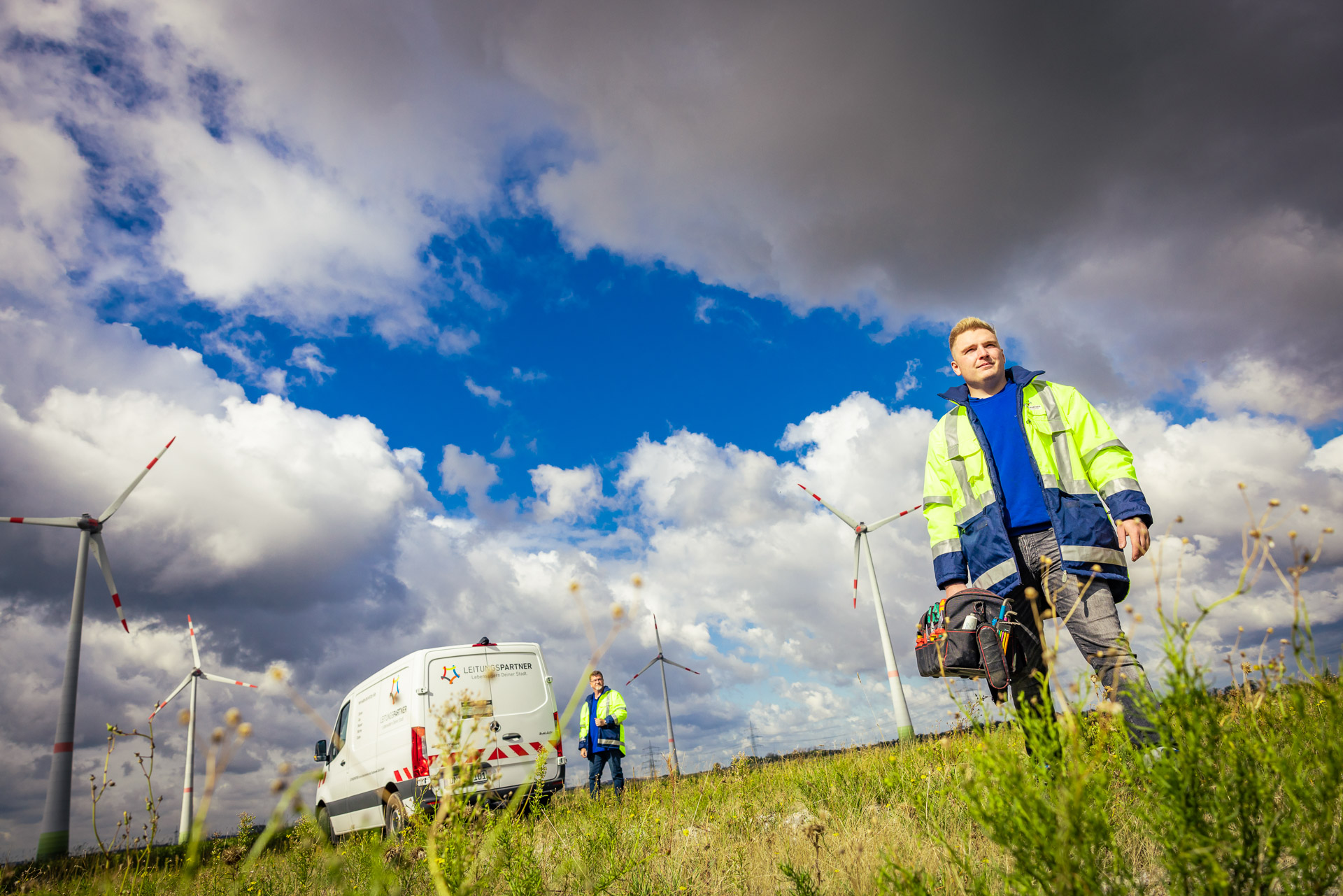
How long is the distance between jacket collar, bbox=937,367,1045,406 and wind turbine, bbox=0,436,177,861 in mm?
23269

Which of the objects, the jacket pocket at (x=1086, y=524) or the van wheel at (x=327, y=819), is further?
the van wheel at (x=327, y=819)

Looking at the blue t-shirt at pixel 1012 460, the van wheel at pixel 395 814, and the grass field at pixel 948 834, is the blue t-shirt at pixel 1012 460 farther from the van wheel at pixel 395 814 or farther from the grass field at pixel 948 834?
the van wheel at pixel 395 814

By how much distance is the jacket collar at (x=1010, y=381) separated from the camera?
414 cm

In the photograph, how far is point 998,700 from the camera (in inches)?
122

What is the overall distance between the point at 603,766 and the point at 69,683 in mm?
17649

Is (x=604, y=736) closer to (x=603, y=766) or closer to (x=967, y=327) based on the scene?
(x=603, y=766)

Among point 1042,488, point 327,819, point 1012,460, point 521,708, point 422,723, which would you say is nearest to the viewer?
point 1042,488

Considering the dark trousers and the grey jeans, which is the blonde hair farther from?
the dark trousers

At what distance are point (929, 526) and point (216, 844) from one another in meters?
7.24

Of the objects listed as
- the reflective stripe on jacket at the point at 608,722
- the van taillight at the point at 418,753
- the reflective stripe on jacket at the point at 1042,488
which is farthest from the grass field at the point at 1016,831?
the reflective stripe on jacket at the point at 608,722

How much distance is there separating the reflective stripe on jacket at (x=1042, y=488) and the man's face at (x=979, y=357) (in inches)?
5.0

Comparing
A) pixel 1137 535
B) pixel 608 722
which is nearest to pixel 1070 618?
pixel 1137 535

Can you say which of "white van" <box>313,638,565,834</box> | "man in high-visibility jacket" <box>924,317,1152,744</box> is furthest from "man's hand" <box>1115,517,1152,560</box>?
"white van" <box>313,638,565,834</box>

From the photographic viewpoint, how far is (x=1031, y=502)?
3842 mm
